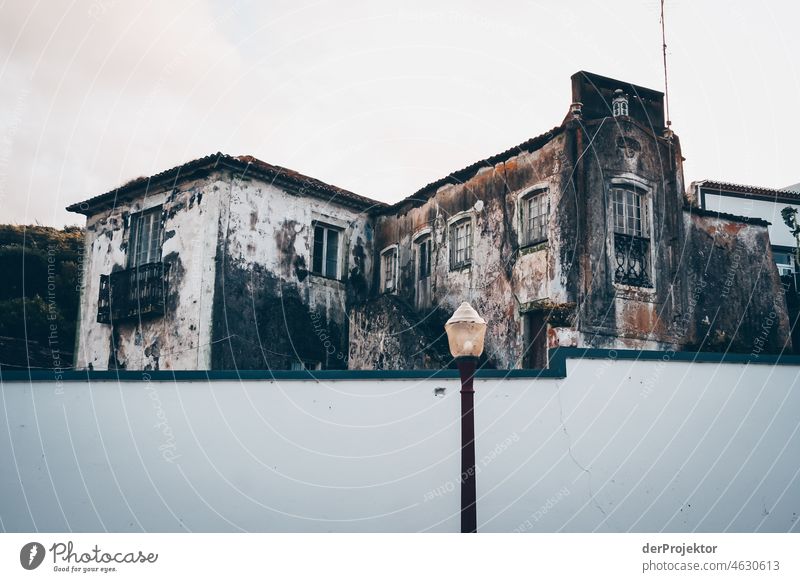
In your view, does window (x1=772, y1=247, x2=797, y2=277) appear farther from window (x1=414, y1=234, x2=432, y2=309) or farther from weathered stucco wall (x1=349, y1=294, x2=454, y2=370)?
weathered stucco wall (x1=349, y1=294, x2=454, y2=370)

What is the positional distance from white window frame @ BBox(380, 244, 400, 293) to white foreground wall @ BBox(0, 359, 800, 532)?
9.07 m

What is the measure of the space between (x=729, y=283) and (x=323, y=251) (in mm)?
8790

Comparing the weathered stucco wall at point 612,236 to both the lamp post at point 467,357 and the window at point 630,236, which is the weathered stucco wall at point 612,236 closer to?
the window at point 630,236

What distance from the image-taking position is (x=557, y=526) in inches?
354

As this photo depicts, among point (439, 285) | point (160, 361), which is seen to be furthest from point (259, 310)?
point (439, 285)

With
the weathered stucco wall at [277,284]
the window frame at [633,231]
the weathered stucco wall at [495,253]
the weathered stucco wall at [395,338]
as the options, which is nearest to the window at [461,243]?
the weathered stucco wall at [495,253]

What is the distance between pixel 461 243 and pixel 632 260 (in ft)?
12.1

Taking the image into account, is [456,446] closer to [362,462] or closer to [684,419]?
[362,462]

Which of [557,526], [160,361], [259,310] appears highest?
[259,310]

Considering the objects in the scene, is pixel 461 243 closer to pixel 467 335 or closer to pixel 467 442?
pixel 467 335

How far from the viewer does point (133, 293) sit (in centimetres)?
1683

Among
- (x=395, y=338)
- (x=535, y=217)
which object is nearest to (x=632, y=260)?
(x=535, y=217)

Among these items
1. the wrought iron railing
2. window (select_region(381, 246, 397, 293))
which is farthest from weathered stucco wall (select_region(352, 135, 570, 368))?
the wrought iron railing

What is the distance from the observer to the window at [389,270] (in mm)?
18344
